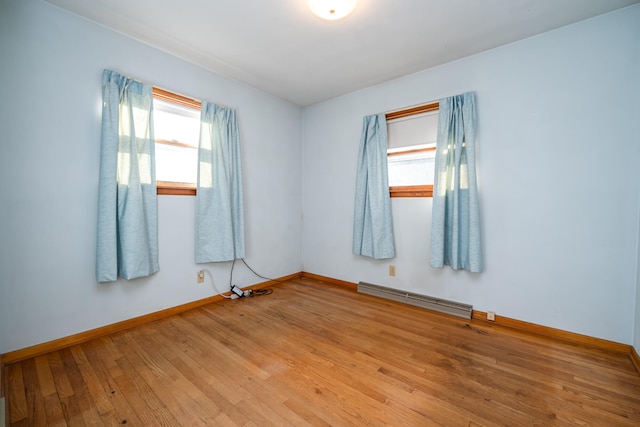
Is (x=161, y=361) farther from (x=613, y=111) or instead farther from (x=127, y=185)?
(x=613, y=111)

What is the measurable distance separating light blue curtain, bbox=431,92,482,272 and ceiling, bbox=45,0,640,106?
1.83 feet

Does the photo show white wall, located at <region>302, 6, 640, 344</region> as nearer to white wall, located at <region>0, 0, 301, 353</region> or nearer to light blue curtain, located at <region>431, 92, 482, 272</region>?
light blue curtain, located at <region>431, 92, 482, 272</region>

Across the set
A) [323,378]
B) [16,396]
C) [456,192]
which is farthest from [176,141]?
[456,192]

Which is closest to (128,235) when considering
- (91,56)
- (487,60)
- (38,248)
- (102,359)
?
(38,248)

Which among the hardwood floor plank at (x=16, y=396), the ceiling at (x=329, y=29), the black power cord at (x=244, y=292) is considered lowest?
the hardwood floor plank at (x=16, y=396)

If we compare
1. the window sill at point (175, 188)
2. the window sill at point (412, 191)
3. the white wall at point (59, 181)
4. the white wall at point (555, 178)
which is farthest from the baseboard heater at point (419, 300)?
the window sill at point (175, 188)

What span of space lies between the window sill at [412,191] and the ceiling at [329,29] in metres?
1.25

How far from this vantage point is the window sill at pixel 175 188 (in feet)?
7.84

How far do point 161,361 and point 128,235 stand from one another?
1.04m

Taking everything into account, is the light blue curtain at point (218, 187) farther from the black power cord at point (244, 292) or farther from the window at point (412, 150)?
the window at point (412, 150)

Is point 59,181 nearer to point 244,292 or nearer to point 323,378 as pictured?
point 244,292

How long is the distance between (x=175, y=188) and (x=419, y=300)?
277 cm

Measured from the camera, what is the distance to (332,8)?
5.63ft

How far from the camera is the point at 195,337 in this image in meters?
2.04
